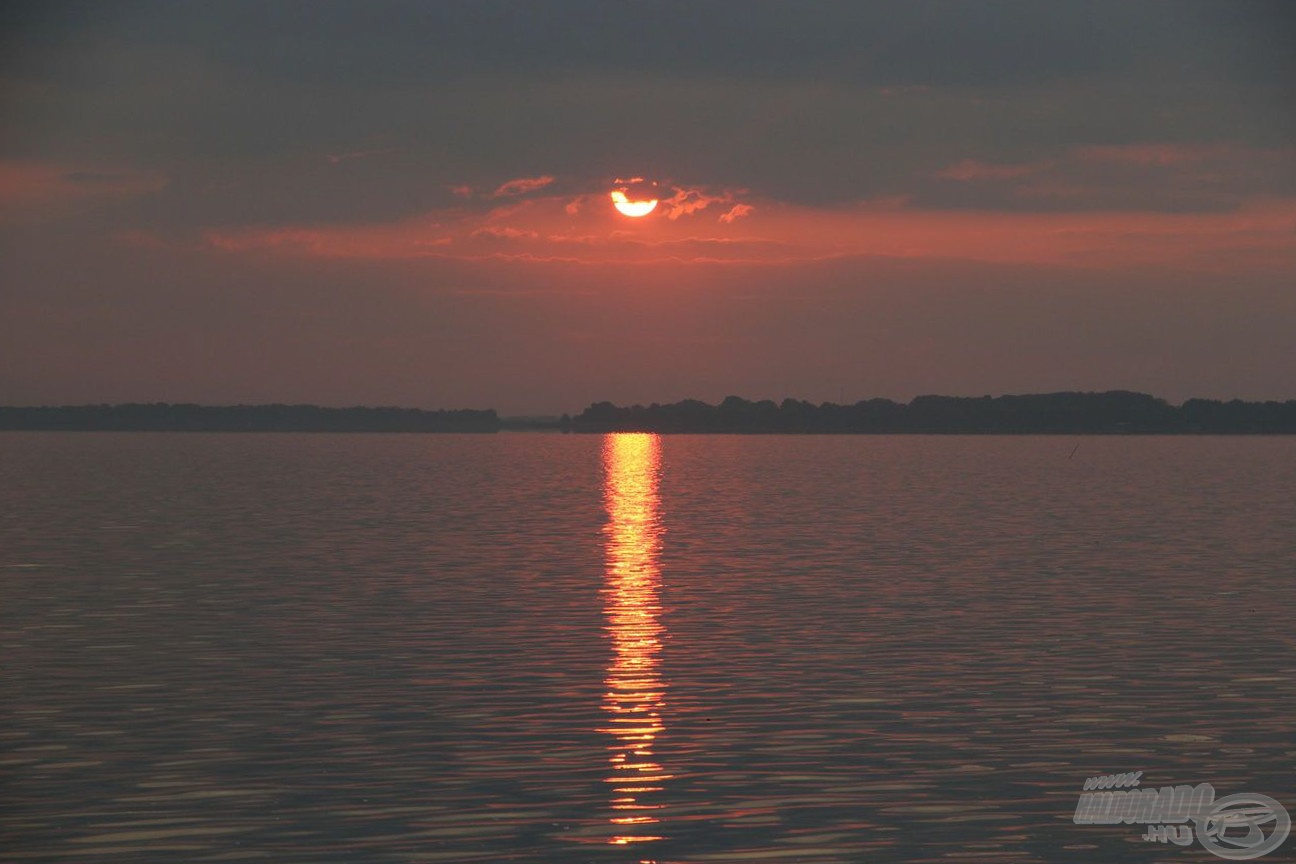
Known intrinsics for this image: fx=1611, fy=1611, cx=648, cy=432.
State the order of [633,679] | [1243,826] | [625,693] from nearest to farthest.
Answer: [1243,826]
[625,693]
[633,679]

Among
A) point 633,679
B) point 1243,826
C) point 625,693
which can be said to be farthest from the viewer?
point 633,679

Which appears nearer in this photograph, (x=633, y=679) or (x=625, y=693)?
(x=625, y=693)

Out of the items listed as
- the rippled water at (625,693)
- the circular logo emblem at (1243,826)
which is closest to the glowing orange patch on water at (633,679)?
the rippled water at (625,693)

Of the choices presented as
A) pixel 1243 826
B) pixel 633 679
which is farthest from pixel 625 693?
pixel 1243 826

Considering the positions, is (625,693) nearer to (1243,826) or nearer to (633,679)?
(633,679)

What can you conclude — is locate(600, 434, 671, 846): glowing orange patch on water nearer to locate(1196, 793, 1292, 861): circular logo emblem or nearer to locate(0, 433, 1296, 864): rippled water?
locate(0, 433, 1296, 864): rippled water

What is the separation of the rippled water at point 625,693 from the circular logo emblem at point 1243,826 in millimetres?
431

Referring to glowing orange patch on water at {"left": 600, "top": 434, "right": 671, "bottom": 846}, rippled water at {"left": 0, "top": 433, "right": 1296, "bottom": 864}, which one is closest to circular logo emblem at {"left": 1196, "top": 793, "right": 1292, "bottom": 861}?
rippled water at {"left": 0, "top": 433, "right": 1296, "bottom": 864}

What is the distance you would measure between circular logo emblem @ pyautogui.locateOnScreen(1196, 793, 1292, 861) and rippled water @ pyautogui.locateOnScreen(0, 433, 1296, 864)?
43cm

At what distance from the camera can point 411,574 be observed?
55500 mm

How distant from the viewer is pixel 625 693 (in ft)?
104

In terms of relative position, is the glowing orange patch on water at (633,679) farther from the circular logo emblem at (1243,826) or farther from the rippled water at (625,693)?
the circular logo emblem at (1243,826)

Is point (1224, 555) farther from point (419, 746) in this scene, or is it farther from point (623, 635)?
point (419, 746)

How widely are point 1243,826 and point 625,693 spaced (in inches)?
511
